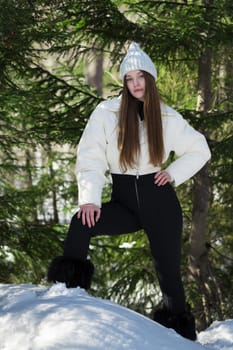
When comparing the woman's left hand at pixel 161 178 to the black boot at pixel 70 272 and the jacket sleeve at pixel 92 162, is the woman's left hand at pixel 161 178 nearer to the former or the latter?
the jacket sleeve at pixel 92 162

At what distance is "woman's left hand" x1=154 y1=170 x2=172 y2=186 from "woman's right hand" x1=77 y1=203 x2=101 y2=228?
17.1 inches

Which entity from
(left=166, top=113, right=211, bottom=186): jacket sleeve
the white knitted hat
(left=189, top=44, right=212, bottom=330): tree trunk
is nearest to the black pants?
(left=166, top=113, right=211, bottom=186): jacket sleeve

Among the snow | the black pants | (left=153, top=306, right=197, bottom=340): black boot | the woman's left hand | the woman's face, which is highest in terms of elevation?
the woman's face

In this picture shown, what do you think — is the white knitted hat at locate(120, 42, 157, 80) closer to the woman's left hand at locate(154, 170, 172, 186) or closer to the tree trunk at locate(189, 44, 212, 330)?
the woman's left hand at locate(154, 170, 172, 186)

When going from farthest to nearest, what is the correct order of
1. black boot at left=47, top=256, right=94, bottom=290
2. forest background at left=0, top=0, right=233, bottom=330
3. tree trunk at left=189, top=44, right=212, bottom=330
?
1. tree trunk at left=189, top=44, right=212, bottom=330
2. forest background at left=0, top=0, right=233, bottom=330
3. black boot at left=47, top=256, right=94, bottom=290

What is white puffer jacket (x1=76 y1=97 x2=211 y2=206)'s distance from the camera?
359 cm

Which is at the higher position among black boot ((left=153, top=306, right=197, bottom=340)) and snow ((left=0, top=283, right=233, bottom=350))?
snow ((left=0, top=283, right=233, bottom=350))

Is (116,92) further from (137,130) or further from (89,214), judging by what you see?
(89,214)

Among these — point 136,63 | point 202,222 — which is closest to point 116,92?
point 202,222

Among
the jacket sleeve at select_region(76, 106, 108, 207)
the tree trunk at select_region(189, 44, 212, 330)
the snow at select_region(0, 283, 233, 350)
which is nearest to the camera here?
the snow at select_region(0, 283, 233, 350)

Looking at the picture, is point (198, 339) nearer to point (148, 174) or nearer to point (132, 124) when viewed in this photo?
point (148, 174)

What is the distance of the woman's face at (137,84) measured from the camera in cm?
365

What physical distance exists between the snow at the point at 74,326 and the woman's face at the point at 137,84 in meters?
1.29

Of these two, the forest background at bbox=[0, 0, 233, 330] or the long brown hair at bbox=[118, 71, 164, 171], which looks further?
the forest background at bbox=[0, 0, 233, 330]
